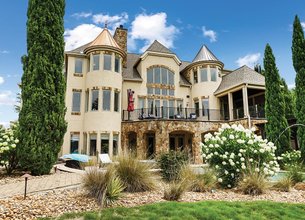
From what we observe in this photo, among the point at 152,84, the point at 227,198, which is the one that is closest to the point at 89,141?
the point at 152,84

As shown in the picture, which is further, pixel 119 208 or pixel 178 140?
pixel 178 140

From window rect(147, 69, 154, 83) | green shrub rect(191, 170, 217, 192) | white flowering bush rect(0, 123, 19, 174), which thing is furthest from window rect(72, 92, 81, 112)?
green shrub rect(191, 170, 217, 192)

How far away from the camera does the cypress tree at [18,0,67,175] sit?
10039 millimetres

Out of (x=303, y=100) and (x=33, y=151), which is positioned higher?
(x=303, y=100)

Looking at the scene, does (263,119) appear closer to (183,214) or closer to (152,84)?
(152,84)

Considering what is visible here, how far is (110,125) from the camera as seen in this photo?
18.7 metres

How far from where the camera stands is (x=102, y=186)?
19.8 feet

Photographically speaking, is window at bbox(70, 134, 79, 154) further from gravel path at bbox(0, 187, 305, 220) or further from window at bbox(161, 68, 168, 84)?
gravel path at bbox(0, 187, 305, 220)

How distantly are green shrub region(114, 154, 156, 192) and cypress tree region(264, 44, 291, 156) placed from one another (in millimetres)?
12422

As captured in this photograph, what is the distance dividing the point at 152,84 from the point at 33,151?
14173 millimetres

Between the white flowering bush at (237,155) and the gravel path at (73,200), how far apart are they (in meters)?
0.89

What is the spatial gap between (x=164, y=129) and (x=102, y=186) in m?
13.2

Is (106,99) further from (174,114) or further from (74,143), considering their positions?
(174,114)

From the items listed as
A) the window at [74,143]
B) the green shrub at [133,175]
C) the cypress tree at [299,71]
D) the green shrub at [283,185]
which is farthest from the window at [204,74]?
the green shrub at [133,175]
